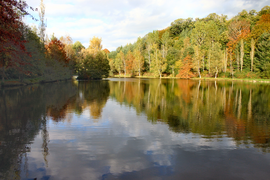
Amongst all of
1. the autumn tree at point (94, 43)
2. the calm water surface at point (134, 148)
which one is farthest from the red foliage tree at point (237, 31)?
the calm water surface at point (134, 148)

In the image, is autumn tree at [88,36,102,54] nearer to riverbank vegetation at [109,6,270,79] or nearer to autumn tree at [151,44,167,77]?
riverbank vegetation at [109,6,270,79]

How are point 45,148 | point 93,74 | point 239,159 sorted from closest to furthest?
point 239,159 < point 45,148 < point 93,74

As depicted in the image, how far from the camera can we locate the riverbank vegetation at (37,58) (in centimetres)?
1413

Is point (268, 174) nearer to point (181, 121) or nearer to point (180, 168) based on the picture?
point (180, 168)

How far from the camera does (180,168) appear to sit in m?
4.64

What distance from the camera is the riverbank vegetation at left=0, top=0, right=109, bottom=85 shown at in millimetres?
14131

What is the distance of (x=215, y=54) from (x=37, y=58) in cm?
4700

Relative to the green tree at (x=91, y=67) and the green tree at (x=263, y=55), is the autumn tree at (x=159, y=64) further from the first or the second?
the green tree at (x=263, y=55)

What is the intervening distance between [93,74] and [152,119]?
2137 inches

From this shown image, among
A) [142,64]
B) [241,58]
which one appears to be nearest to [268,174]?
[241,58]

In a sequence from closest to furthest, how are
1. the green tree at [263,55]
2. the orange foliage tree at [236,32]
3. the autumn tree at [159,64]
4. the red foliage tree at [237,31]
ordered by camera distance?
the green tree at [263,55]
the orange foliage tree at [236,32]
the red foliage tree at [237,31]
the autumn tree at [159,64]

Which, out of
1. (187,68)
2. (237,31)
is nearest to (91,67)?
(187,68)

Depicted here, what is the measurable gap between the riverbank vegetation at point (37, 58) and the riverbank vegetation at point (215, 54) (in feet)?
67.1

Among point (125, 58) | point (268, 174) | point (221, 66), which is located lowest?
point (268, 174)
